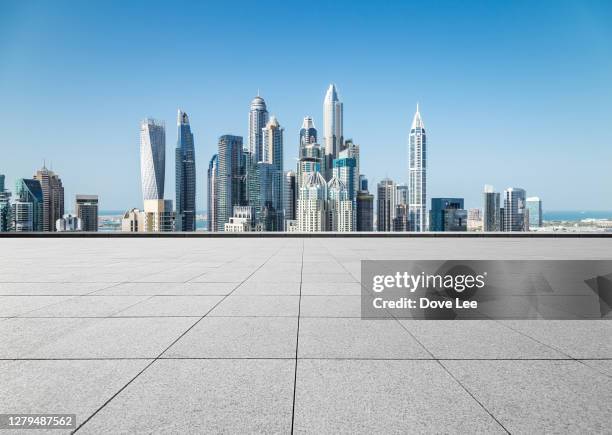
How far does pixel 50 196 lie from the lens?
6570 inches

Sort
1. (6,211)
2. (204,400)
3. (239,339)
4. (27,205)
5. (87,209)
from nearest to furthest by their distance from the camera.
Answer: (204,400), (239,339), (6,211), (27,205), (87,209)

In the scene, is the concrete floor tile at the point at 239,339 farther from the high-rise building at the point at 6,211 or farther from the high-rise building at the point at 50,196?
the high-rise building at the point at 50,196

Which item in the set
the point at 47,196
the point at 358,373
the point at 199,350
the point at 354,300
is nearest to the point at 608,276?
the point at 354,300

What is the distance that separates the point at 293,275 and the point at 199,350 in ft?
21.4

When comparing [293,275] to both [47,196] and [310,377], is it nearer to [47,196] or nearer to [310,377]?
[310,377]

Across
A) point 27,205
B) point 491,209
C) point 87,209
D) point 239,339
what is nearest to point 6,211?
point 27,205

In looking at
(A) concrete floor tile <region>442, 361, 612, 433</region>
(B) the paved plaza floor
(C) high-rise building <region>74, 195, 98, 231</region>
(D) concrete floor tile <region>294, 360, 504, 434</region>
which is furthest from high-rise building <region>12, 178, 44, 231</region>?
(A) concrete floor tile <region>442, 361, 612, 433</region>

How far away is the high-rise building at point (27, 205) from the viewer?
14888 centimetres

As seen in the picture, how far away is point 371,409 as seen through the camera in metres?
3.45

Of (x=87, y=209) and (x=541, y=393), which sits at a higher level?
(x=87, y=209)

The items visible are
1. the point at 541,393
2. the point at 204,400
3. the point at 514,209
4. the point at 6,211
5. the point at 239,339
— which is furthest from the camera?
the point at 514,209

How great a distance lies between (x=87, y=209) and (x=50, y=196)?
25.9 metres

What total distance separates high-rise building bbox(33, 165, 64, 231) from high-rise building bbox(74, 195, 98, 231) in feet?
50.5

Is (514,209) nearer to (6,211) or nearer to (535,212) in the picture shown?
(535,212)
